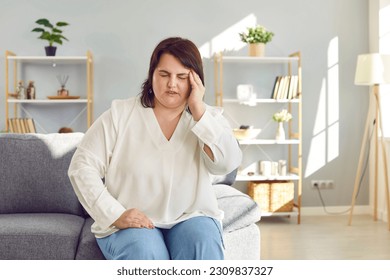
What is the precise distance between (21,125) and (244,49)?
212 cm

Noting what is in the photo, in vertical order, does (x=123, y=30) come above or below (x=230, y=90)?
above

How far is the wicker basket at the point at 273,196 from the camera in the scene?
5445 millimetres

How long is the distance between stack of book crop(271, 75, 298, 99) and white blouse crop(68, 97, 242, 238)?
11.2ft

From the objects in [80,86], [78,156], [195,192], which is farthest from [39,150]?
[80,86]

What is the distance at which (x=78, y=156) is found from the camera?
7.10 feet

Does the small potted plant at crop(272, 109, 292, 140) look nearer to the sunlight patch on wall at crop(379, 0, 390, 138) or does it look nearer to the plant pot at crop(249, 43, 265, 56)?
the plant pot at crop(249, 43, 265, 56)

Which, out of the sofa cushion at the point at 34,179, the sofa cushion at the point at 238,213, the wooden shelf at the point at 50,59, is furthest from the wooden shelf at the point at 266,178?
the sofa cushion at the point at 238,213

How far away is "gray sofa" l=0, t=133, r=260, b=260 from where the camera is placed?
8.09ft

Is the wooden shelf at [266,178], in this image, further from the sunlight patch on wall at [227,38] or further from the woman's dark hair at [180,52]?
the woman's dark hair at [180,52]

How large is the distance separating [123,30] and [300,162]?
77.5 inches

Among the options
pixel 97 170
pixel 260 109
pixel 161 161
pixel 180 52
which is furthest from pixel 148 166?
pixel 260 109

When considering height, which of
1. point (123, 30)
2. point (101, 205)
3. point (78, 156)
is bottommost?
point (101, 205)

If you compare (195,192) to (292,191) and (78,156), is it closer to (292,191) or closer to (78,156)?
(78,156)
